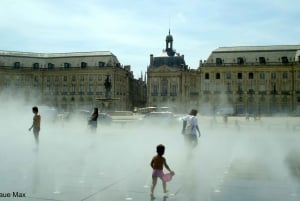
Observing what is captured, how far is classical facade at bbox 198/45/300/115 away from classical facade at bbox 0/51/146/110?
25.5 meters

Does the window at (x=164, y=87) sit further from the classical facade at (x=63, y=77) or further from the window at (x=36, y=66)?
the window at (x=36, y=66)

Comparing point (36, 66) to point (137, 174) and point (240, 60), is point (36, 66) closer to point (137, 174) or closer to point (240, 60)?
point (240, 60)

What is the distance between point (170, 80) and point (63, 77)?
101 ft

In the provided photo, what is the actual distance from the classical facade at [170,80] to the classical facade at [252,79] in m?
8.94

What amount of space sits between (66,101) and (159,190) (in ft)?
344

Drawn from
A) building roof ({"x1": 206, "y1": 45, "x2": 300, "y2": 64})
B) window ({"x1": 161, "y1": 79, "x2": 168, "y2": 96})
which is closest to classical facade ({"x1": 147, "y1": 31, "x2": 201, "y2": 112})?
window ({"x1": 161, "y1": 79, "x2": 168, "y2": 96})

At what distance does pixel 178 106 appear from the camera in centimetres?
11175

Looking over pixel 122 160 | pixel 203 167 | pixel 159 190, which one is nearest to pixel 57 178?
pixel 159 190

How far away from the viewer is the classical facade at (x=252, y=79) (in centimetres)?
9938

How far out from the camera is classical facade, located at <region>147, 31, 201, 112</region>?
113562 mm

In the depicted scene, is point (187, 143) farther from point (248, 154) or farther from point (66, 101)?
Result: point (66, 101)

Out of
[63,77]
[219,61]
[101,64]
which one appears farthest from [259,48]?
[63,77]

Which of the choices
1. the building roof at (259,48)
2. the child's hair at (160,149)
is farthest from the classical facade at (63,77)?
the child's hair at (160,149)

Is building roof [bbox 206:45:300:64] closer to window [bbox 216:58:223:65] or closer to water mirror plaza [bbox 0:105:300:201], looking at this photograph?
window [bbox 216:58:223:65]
